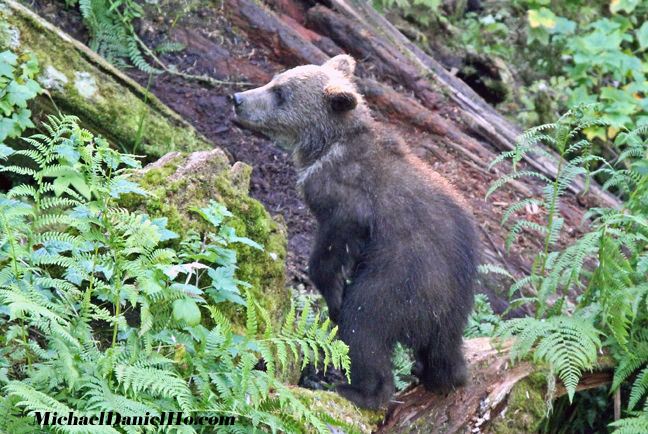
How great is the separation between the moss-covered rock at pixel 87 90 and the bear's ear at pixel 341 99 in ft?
4.88

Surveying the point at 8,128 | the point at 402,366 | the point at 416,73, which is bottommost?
the point at 402,366

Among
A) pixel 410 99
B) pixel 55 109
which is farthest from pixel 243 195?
pixel 410 99

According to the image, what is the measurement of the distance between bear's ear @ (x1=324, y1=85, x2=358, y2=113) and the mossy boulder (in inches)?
45.2

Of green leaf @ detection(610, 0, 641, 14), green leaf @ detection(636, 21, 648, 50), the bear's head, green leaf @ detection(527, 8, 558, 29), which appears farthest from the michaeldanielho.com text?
green leaf @ detection(610, 0, 641, 14)

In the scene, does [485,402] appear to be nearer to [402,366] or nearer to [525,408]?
[525,408]

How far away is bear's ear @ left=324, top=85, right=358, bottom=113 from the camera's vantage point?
6281mm

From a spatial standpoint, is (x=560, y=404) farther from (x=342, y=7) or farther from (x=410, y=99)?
(x=342, y=7)

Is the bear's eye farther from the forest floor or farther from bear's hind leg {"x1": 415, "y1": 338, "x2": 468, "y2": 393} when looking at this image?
bear's hind leg {"x1": 415, "y1": 338, "x2": 468, "y2": 393}

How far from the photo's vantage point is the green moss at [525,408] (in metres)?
5.30

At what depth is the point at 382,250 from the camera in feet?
17.5

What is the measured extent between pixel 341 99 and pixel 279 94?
→ 0.83 m

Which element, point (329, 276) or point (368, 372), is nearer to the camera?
point (368, 372)

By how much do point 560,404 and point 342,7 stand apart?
5585 millimetres

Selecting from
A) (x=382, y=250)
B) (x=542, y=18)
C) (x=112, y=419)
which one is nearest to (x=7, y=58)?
(x=382, y=250)
